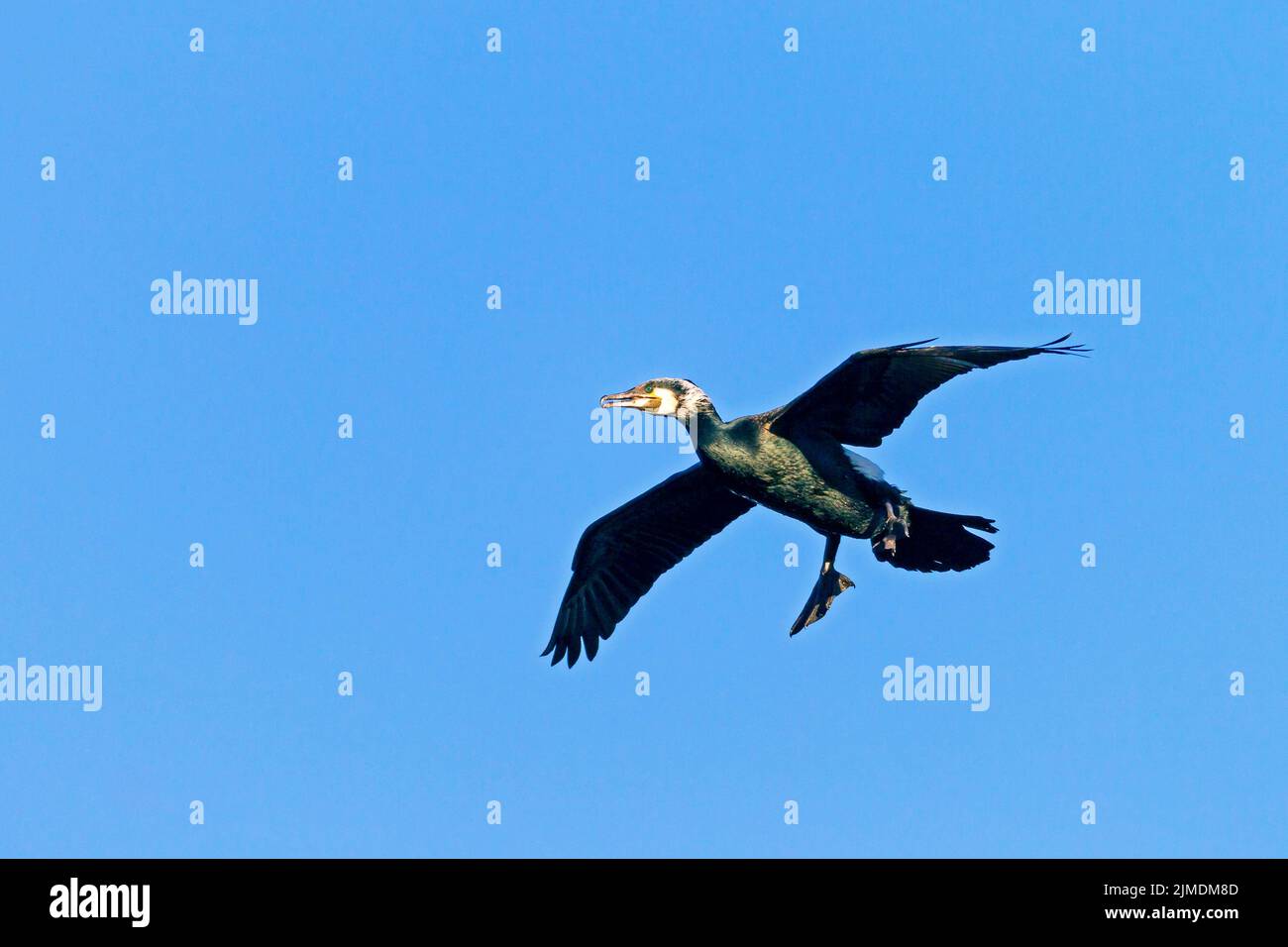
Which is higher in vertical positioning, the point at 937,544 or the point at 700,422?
the point at 700,422

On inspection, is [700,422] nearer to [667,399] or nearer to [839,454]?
[667,399]

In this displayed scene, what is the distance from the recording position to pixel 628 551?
58.3ft

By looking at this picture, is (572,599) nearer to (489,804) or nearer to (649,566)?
(649,566)

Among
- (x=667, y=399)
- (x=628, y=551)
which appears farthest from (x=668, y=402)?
(x=628, y=551)

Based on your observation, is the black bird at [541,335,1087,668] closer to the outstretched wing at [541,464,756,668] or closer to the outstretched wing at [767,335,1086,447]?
the outstretched wing at [767,335,1086,447]

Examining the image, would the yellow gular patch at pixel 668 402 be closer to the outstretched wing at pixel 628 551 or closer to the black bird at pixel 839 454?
the black bird at pixel 839 454

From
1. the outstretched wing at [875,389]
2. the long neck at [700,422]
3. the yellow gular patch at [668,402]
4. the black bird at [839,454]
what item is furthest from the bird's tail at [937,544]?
the yellow gular patch at [668,402]

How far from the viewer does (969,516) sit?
52.2 feet

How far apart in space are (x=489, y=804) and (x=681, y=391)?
4.06 meters

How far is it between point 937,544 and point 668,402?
7.54 ft

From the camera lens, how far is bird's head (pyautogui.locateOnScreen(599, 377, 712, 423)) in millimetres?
15891

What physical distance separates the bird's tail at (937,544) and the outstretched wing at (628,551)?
1.93 m

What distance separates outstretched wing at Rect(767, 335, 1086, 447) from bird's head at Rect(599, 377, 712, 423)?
0.55 m
